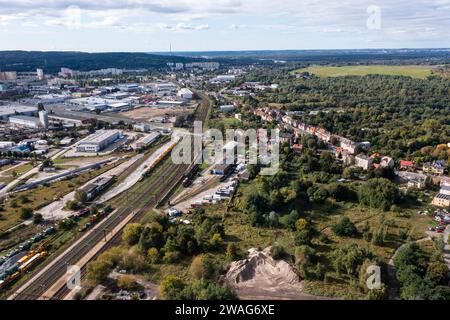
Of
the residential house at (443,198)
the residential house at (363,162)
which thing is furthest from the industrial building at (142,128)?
the residential house at (443,198)

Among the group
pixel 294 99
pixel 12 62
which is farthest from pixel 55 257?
pixel 12 62

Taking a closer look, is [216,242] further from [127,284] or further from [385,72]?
[385,72]

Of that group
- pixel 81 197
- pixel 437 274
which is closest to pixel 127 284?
pixel 81 197

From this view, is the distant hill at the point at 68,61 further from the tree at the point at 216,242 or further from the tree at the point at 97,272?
the tree at the point at 97,272

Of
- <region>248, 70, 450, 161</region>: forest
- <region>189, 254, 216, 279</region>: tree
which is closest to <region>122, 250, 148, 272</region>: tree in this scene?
<region>189, 254, 216, 279</region>: tree

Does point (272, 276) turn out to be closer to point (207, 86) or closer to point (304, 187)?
point (304, 187)

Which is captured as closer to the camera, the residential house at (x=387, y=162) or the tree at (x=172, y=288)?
the tree at (x=172, y=288)
